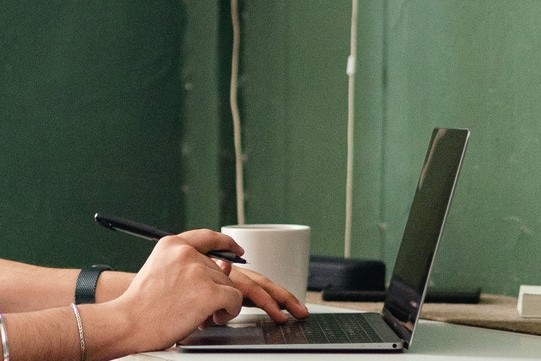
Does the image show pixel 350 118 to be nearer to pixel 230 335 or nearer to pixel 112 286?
pixel 112 286

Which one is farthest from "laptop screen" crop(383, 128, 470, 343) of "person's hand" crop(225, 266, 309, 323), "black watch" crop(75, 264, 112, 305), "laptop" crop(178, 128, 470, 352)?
"black watch" crop(75, 264, 112, 305)

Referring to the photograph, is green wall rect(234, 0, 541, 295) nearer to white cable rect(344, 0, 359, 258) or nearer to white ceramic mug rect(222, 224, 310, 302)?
white cable rect(344, 0, 359, 258)

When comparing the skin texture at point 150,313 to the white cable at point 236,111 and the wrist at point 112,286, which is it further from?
the white cable at point 236,111

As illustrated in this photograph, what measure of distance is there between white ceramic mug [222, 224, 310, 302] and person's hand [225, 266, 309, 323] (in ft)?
0.18

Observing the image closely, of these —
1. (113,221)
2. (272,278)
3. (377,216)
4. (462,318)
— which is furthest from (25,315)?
(377,216)

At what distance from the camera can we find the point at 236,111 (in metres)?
2.04

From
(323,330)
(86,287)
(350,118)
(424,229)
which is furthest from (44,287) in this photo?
(350,118)

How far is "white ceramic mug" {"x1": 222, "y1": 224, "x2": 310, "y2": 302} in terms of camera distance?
1.37 meters

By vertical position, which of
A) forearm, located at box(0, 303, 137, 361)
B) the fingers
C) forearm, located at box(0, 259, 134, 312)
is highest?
the fingers

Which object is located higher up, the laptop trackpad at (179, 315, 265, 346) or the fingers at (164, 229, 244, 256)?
the fingers at (164, 229, 244, 256)

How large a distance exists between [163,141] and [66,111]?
25cm

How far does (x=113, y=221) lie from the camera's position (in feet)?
4.47

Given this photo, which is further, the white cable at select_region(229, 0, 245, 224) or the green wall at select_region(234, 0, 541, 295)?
the white cable at select_region(229, 0, 245, 224)

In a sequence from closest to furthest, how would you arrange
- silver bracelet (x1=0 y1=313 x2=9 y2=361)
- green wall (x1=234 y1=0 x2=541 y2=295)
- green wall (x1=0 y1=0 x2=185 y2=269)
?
silver bracelet (x1=0 y1=313 x2=9 y2=361), green wall (x1=234 y1=0 x2=541 y2=295), green wall (x1=0 y1=0 x2=185 y2=269)
